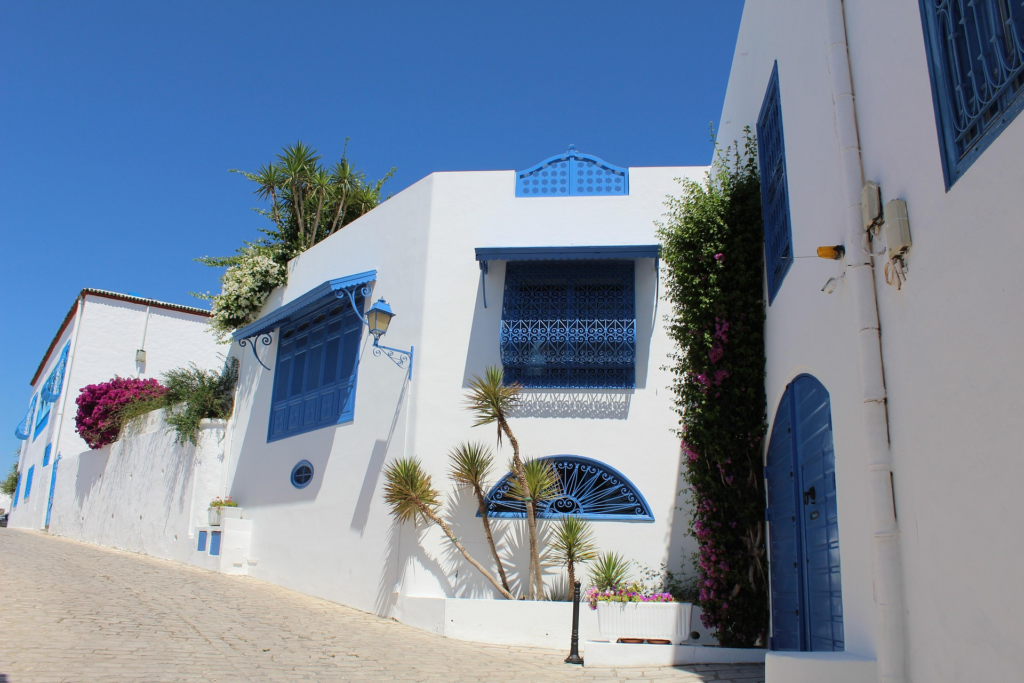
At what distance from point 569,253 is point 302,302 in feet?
13.4

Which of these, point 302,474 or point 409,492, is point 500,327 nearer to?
point 409,492

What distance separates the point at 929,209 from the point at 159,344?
20.4m

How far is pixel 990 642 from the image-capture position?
3.13m

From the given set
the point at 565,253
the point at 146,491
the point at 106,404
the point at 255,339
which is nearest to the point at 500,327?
the point at 565,253

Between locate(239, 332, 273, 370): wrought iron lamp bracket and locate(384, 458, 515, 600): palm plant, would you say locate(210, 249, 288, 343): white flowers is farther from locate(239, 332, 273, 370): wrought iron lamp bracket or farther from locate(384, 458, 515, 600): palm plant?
locate(384, 458, 515, 600): palm plant

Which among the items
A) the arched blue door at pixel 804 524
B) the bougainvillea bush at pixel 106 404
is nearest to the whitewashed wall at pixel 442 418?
the arched blue door at pixel 804 524

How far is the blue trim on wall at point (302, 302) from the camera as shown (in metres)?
10.6

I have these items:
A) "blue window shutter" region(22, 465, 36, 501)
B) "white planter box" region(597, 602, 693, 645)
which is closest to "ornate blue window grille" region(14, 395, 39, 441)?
"blue window shutter" region(22, 465, 36, 501)

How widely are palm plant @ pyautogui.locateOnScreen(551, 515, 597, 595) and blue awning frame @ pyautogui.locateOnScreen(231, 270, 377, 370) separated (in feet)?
12.6

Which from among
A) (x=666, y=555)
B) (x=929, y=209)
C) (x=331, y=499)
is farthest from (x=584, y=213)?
(x=929, y=209)

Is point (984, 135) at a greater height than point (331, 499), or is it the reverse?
point (984, 135)

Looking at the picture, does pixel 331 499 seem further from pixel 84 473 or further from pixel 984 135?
pixel 84 473

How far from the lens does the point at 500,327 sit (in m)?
9.55

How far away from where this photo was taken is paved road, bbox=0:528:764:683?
19.0 ft
